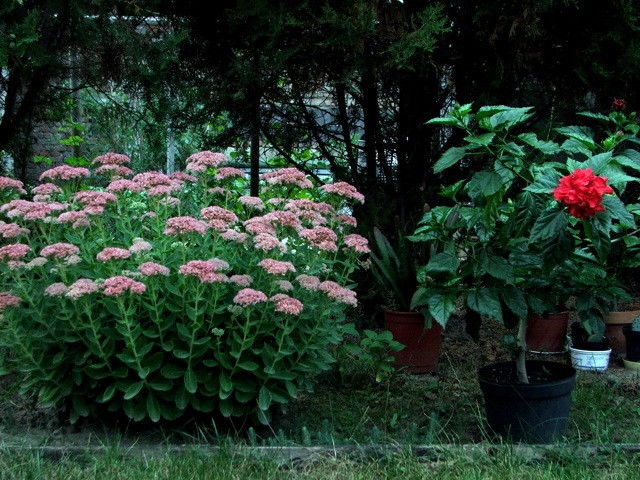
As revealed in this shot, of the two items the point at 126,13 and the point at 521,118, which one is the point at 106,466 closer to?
the point at 521,118

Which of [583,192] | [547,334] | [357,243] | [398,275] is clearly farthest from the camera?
[547,334]

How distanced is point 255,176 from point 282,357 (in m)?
2.58

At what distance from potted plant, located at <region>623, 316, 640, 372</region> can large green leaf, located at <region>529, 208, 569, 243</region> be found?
1958 millimetres

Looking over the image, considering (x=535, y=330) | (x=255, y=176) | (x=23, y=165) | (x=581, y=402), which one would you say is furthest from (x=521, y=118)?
(x=23, y=165)

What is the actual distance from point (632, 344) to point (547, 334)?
0.49m

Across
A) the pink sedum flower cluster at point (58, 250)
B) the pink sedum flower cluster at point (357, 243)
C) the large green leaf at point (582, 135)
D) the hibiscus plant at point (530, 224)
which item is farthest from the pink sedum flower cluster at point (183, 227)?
the large green leaf at point (582, 135)

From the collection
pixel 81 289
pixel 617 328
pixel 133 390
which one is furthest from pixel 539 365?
pixel 81 289

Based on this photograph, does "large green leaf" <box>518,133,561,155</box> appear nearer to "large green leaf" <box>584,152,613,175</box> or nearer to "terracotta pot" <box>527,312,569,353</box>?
"large green leaf" <box>584,152,613,175</box>

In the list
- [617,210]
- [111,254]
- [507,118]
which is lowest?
[111,254]

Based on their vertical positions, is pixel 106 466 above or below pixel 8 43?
below

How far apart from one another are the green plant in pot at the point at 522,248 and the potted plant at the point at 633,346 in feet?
3.73

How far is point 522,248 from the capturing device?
2.78m

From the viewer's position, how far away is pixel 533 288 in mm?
2836

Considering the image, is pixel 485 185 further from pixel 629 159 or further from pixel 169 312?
pixel 169 312
